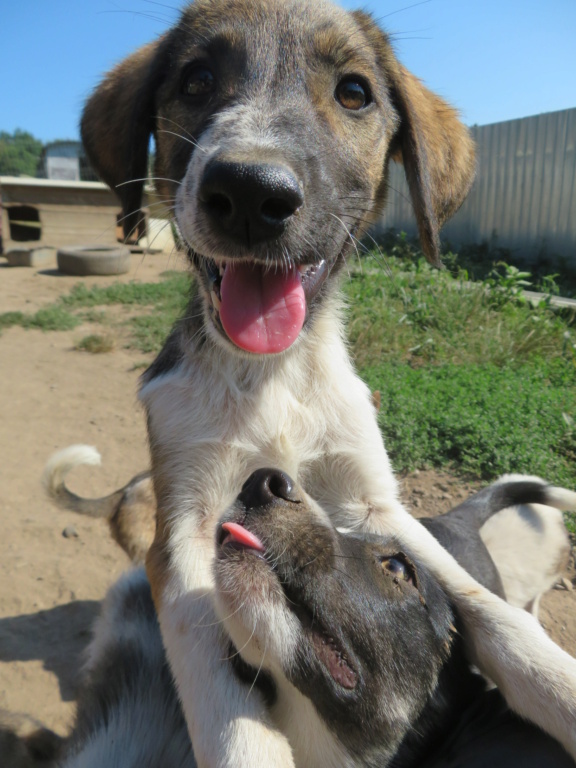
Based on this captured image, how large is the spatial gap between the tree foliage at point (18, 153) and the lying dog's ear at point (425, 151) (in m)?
54.8

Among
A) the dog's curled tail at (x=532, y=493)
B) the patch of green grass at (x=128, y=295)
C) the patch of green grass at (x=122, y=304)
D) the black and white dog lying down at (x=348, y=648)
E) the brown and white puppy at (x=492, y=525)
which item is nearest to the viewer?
the black and white dog lying down at (x=348, y=648)

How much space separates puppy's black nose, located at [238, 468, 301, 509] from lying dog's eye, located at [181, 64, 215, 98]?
1.46 meters

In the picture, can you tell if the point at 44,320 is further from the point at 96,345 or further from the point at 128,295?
the point at 128,295

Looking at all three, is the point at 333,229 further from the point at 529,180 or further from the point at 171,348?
the point at 529,180

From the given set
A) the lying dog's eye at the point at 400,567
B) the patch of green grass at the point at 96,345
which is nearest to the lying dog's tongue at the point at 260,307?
the lying dog's eye at the point at 400,567

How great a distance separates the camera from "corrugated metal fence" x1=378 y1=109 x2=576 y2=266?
10734 mm

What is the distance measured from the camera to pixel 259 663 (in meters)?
1.74

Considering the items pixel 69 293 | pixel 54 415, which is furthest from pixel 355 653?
pixel 69 293

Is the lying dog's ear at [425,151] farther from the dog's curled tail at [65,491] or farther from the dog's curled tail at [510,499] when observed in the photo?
the dog's curled tail at [65,491]

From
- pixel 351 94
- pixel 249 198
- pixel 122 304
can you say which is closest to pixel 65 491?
pixel 249 198

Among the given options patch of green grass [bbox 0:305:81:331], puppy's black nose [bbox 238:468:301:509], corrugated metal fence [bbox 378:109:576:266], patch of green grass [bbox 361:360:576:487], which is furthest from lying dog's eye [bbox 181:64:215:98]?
corrugated metal fence [bbox 378:109:576:266]

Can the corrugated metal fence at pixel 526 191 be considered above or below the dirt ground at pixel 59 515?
above

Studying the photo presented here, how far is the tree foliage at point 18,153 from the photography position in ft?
190

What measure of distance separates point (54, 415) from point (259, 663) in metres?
4.21
